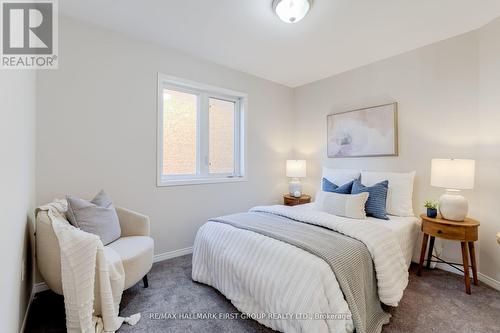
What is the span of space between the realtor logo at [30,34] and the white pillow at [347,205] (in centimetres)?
280

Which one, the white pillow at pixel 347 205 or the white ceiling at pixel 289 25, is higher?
the white ceiling at pixel 289 25

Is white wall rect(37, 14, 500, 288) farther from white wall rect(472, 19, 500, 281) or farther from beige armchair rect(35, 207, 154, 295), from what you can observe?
beige armchair rect(35, 207, 154, 295)

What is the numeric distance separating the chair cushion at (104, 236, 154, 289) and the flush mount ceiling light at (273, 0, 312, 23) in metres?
2.36

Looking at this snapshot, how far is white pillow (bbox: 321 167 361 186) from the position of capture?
308cm

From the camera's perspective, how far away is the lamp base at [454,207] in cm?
220

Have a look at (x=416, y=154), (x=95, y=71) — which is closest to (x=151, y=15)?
(x=95, y=71)

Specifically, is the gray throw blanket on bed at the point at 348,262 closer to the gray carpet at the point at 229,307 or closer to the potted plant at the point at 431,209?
the gray carpet at the point at 229,307

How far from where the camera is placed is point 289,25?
2365 millimetres

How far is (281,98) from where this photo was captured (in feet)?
13.5

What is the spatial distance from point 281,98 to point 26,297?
12.9 ft

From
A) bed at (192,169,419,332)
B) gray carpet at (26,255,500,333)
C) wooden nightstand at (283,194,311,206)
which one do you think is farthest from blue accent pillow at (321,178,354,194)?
gray carpet at (26,255,500,333)

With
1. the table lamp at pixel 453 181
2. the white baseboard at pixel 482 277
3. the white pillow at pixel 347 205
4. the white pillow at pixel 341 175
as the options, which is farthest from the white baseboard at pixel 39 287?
the white baseboard at pixel 482 277

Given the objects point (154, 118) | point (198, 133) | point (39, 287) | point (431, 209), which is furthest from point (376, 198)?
point (39, 287)

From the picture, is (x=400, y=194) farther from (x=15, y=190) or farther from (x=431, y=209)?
(x=15, y=190)
